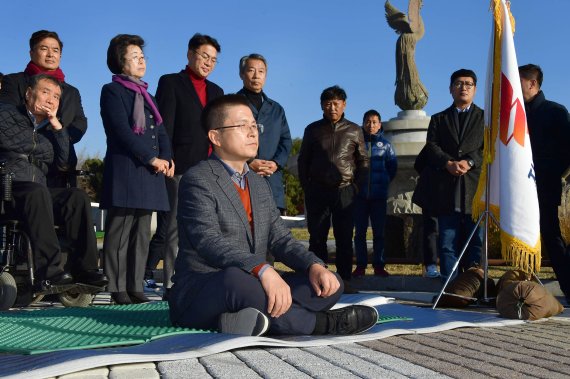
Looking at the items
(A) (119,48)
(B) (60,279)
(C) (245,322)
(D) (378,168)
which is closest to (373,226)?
(D) (378,168)

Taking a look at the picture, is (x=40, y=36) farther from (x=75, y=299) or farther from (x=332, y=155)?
(x=332, y=155)

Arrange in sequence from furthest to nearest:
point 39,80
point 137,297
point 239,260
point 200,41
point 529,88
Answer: point 529,88, point 200,41, point 39,80, point 137,297, point 239,260

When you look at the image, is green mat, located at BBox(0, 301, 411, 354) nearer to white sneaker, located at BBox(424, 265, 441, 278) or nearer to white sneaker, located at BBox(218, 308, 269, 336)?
white sneaker, located at BBox(218, 308, 269, 336)

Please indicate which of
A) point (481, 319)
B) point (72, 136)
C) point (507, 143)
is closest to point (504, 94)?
point (507, 143)

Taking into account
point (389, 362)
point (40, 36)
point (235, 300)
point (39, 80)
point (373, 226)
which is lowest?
point (389, 362)

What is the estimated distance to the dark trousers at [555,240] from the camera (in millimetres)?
→ 7301

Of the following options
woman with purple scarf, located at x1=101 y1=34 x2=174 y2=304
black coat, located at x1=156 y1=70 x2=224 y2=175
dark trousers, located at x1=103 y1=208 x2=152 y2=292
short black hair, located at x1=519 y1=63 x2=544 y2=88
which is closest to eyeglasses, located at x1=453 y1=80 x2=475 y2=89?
short black hair, located at x1=519 y1=63 x2=544 y2=88

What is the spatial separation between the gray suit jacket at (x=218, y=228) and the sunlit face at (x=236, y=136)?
3.6 inches

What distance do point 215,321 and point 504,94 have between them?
3.31m

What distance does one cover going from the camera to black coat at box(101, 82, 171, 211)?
21.5 feet

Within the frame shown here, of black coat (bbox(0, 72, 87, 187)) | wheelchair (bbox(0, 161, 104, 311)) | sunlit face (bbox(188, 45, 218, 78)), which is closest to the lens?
wheelchair (bbox(0, 161, 104, 311))

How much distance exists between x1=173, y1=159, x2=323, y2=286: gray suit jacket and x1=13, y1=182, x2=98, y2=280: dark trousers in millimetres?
2175

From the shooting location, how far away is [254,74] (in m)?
7.48

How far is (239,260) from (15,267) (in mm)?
3052
